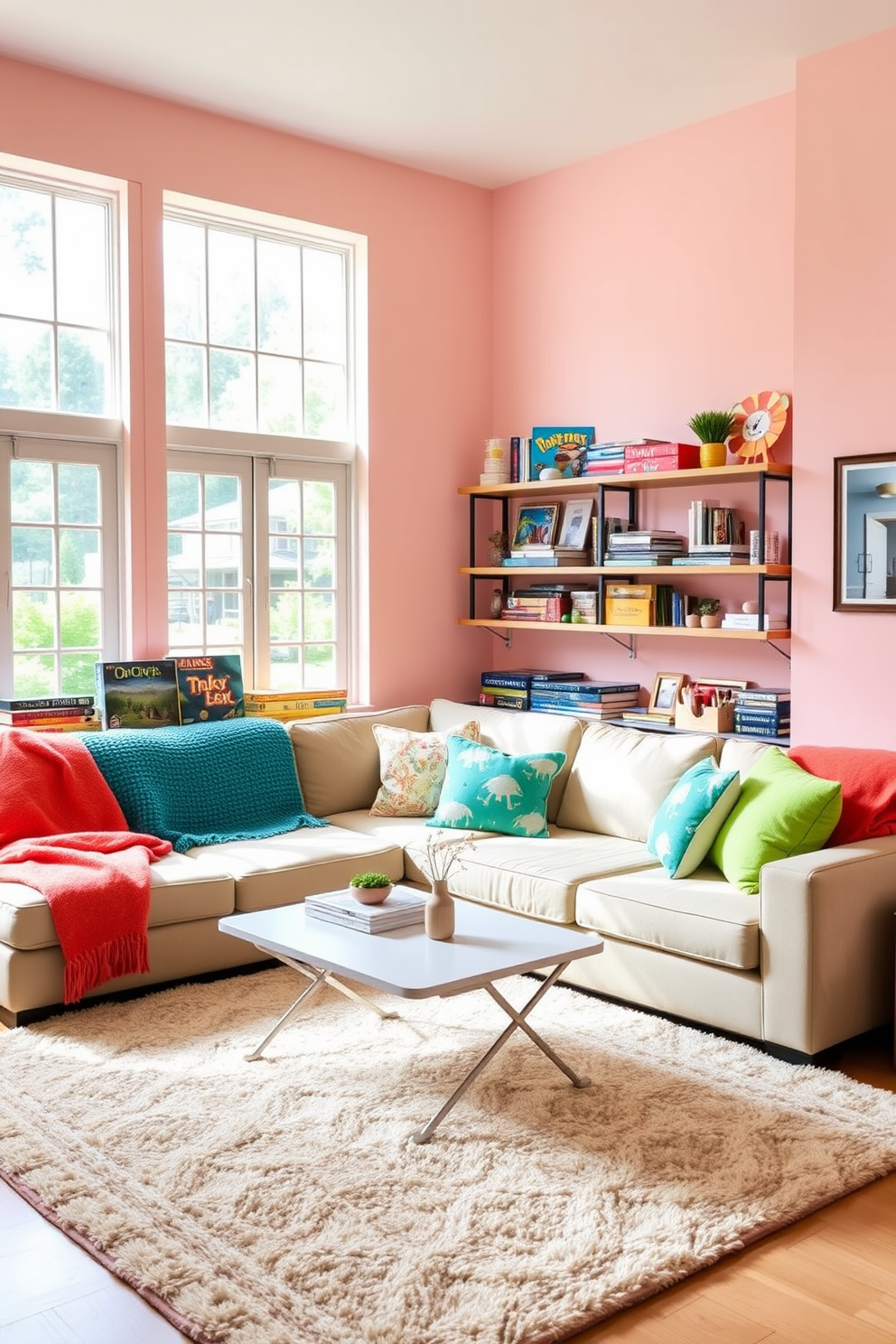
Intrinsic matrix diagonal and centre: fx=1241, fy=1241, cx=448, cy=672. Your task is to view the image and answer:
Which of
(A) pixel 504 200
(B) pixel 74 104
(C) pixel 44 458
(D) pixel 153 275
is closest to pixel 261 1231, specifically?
(C) pixel 44 458

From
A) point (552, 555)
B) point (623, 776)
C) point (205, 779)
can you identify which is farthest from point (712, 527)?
point (205, 779)

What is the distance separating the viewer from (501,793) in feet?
15.0

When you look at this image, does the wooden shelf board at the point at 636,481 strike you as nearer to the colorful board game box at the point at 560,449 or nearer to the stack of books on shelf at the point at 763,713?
the colorful board game box at the point at 560,449

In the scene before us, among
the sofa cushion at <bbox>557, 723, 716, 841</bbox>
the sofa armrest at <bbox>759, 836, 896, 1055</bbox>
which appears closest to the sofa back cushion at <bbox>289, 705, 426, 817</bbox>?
the sofa cushion at <bbox>557, 723, 716, 841</bbox>

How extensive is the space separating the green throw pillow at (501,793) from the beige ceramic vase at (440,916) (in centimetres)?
129

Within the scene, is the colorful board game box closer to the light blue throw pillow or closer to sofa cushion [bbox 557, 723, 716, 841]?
sofa cushion [bbox 557, 723, 716, 841]

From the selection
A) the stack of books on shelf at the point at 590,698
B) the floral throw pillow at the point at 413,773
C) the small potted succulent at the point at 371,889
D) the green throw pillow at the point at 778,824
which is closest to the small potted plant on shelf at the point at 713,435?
the stack of books on shelf at the point at 590,698

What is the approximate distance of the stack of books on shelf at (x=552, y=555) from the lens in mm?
5434

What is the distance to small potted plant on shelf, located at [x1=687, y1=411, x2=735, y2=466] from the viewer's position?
4.84 metres

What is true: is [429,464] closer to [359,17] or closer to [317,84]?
[317,84]

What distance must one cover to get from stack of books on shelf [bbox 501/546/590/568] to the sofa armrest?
2.21 metres

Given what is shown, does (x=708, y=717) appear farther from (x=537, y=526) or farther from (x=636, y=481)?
(x=537, y=526)

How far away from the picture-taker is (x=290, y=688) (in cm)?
557

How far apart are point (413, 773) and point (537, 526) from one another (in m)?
1.44
